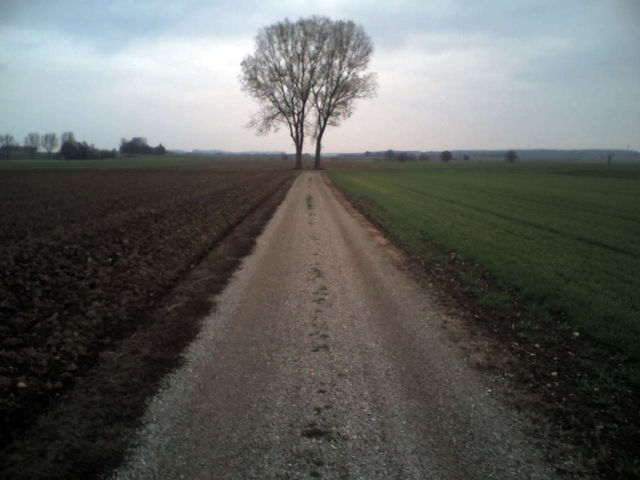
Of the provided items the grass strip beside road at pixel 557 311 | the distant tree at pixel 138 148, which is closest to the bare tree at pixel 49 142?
the distant tree at pixel 138 148

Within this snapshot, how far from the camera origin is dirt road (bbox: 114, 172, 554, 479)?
9.30 feet

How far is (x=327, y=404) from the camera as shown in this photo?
3582 millimetres

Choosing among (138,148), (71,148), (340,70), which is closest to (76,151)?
(71,148)

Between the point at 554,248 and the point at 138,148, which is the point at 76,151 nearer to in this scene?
the point at 138,148

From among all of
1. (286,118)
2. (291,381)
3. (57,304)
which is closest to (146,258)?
(57,304)

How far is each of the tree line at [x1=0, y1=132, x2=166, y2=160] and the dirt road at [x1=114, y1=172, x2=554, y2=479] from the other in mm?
107656

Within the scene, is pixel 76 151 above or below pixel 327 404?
above

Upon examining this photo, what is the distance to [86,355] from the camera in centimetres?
444

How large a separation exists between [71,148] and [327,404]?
111138 mm

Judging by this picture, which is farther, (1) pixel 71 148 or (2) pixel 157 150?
(2) pixel 157 150

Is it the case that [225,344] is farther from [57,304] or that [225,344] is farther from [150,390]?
[57,304]

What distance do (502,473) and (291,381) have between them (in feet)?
7.12

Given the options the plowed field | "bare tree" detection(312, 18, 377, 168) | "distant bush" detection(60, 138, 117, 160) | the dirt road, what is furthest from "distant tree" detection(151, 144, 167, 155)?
the dirt road

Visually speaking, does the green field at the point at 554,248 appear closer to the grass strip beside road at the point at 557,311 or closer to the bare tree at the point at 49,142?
the grass strip beside road at the point at 557,311
